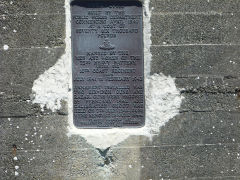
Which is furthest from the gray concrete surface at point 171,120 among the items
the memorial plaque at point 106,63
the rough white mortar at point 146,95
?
the memorial plaque at point 106,63

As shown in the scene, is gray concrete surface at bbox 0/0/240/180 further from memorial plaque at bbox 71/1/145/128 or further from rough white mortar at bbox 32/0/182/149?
memorial plaque at bbox 71/1/145/128

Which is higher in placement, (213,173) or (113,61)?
(113,61)

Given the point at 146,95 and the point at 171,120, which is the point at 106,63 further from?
the point at 171,120

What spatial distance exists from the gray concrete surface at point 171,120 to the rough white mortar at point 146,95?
6 cm

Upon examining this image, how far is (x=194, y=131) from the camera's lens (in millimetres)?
3652

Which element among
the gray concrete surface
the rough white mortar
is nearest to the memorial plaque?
the rough white mortar

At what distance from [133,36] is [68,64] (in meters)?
0.76

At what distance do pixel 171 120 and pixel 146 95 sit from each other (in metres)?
0.39

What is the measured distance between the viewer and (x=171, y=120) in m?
3.64

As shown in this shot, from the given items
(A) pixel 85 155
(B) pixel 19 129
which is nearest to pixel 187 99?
(A) pixel 85 155

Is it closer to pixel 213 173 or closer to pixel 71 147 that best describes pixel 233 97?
pixel 213 173

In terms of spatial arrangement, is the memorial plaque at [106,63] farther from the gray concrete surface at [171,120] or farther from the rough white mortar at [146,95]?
the gray concrete surface at [171,120]

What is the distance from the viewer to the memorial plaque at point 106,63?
3.55 meters

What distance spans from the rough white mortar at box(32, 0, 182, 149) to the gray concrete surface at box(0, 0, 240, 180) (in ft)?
0.21
